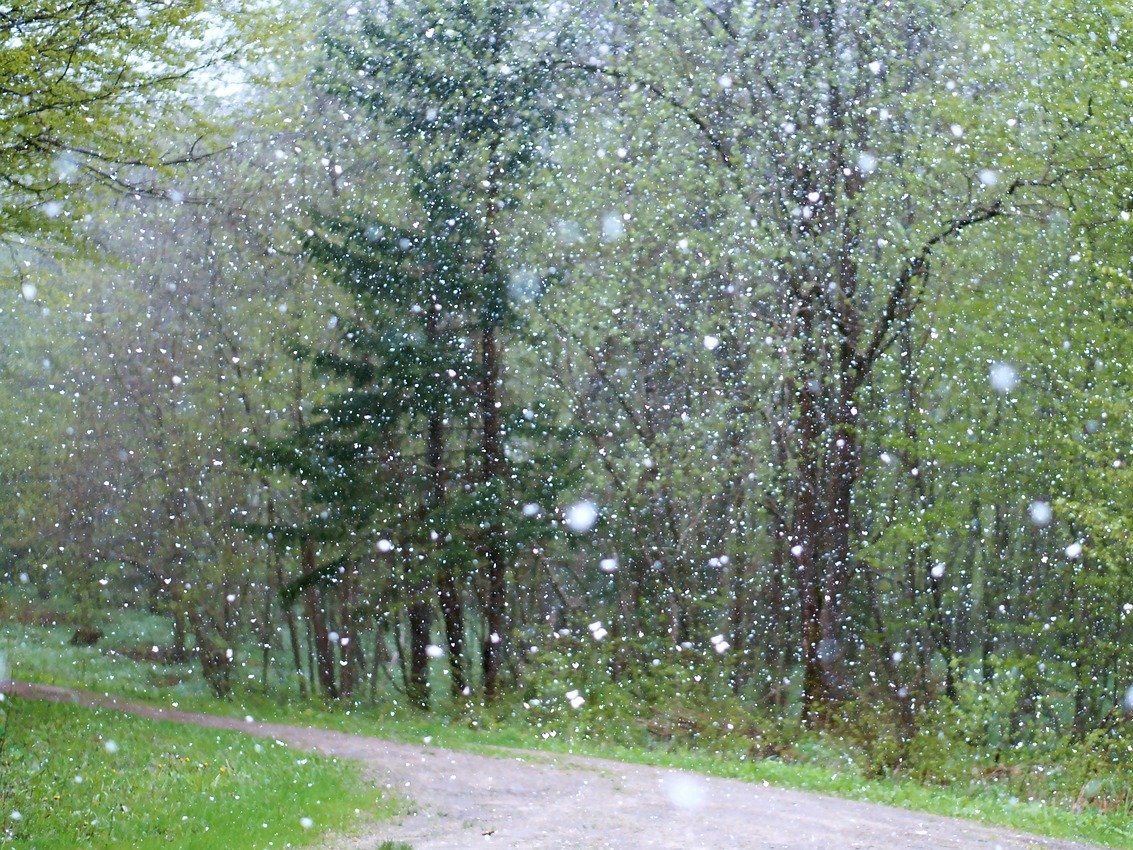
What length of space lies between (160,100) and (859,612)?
43.9 feet

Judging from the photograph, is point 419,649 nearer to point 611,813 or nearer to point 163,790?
point 163,790

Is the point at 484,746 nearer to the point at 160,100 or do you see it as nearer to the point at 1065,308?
the point at 160,100

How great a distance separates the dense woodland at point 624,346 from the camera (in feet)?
53.8

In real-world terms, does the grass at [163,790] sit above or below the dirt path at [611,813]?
above

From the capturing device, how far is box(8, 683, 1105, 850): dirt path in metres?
8.35

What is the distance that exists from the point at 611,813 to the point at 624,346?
1230 centimetres

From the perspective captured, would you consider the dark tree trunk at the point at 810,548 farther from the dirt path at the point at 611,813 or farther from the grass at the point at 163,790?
the grass at the point at 163,790

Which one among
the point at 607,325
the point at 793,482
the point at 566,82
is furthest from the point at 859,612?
the point at 566,82

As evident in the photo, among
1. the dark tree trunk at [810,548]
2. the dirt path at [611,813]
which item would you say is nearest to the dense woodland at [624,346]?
the dark tree trunk at [810,548]

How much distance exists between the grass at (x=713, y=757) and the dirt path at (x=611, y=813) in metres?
0.64

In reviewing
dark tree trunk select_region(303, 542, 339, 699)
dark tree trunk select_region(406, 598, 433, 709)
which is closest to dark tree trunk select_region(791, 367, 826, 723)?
dark tree trunk select_region(406, 598, 433, 709)

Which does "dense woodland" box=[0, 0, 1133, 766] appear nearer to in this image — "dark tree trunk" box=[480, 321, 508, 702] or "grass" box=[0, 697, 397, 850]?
"dark tree trunk" box=[480, 321, 508, 702]

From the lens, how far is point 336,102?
74.3 ft

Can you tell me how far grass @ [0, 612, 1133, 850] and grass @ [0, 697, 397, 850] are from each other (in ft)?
8.67
